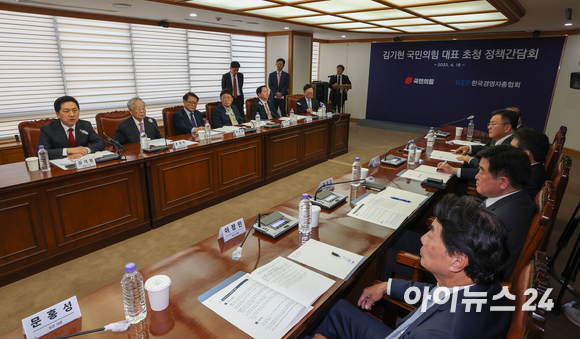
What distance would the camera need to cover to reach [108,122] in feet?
12.0

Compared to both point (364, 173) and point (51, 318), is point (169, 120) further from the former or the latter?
point (51, 318)

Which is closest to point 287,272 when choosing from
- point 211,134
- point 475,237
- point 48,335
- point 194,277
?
point 194,277

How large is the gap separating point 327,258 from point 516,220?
3.16 ft

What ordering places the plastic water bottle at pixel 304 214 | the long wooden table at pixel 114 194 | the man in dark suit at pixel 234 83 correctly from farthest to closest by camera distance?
the man in dark suit at pixel 234 83
the long wooden table at pixel 114 194
the plastic water bottle at pixel 304 214

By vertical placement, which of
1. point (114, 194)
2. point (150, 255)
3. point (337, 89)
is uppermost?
point (337, 89)

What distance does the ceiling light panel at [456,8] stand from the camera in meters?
3.78

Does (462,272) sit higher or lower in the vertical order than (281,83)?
lower

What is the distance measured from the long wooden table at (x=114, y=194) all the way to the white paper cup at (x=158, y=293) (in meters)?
1.82

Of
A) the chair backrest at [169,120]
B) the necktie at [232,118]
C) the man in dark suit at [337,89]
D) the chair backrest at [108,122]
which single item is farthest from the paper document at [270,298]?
the man in dark suit at [337,89]

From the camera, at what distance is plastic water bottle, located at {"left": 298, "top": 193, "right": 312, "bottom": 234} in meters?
1.71

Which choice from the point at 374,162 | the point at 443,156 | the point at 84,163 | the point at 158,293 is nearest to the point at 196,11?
the point at 84,163

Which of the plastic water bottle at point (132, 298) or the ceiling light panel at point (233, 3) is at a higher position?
the ceiling light panel at point (233, 3)

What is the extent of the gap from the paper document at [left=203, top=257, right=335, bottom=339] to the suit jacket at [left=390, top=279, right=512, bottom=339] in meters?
0.36

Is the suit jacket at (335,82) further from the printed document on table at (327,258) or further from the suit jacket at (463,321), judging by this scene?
the suit jacket at (463,321)
